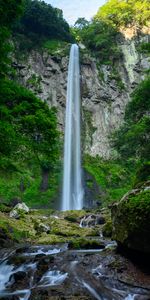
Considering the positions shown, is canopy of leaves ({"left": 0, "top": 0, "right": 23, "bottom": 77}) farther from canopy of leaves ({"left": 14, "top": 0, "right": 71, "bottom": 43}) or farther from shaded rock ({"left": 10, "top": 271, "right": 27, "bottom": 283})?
canopy of leaves ({"left": 14, "top": 0, "right": 71, "bottom": 43})

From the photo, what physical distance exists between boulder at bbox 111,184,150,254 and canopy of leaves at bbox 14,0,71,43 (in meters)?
47.2

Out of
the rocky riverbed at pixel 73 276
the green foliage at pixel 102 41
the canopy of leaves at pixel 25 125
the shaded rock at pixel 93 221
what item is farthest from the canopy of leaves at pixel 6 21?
the green foliage at pixel 102 41

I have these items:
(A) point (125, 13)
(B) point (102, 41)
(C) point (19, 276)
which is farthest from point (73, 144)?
(C) point (19, 276)

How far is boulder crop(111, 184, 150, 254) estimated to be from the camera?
6.60 metres

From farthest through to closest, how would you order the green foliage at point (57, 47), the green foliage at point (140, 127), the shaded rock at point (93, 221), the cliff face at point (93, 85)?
the green foliage at point (57, 47)
the cliff face at point (93, 85)
the shaded rock at point (93, 221)
the green foliage at point (140, 127)

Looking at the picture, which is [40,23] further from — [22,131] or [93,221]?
[22,131]

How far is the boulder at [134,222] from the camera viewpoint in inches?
260

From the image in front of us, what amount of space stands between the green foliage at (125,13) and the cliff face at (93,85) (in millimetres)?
5642

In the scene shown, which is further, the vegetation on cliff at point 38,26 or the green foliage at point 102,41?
the green foliage at point 102,41

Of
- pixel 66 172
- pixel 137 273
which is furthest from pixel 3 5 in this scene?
pixel 66 172

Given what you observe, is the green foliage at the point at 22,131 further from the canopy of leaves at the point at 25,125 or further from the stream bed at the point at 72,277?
the stream bed at the point at 72,277

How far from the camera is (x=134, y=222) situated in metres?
6.86

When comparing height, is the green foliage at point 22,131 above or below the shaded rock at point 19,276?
above

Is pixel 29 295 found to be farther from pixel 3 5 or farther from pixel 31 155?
pixel 3 5
